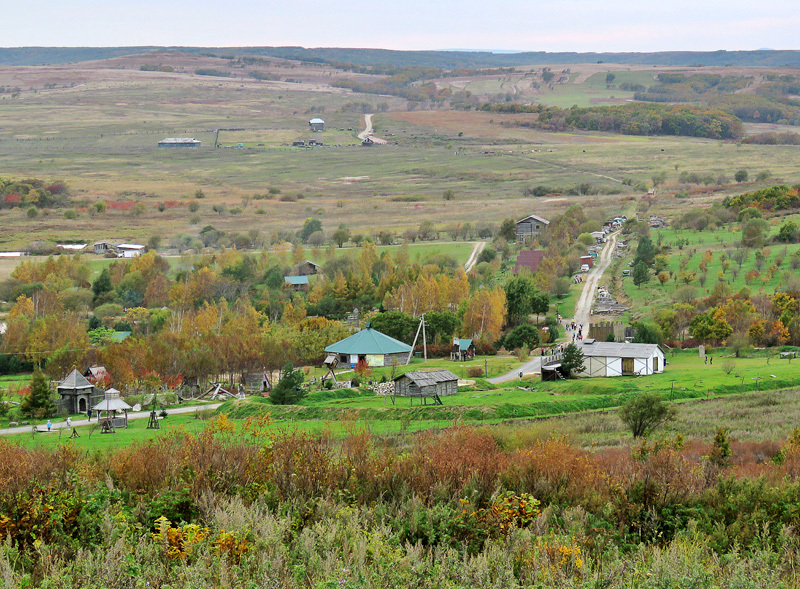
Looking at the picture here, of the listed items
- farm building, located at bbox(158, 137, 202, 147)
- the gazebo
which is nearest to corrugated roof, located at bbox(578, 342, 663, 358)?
the gazebo

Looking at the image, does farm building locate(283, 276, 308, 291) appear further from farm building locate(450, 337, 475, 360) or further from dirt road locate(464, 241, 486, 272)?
farm building locate(450, 337, 475, 360)

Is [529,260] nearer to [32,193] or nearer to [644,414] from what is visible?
[644,414]

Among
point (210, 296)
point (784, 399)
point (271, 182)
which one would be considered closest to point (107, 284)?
point (210, 296)

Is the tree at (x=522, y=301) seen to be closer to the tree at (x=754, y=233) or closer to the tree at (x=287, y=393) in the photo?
the tree at (x=287, y=393)

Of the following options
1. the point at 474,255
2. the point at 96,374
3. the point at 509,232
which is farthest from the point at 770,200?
the point at 96,374

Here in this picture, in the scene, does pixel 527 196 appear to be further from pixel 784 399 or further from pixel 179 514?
pixel 179 514

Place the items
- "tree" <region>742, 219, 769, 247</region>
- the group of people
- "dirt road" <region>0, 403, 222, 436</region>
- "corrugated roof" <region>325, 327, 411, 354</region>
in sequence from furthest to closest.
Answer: "tree" <region>742, 219, 769, 247</region> < the group of people < "corrugated roof" <region>325, 327, 411, 354</region> < "dirt road" <region>0, 403, 222, 436</region>

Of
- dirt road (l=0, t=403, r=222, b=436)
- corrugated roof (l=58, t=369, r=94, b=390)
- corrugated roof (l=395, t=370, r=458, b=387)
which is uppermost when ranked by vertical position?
corrugated roof (l=395, t=370, r=458, b=387)
